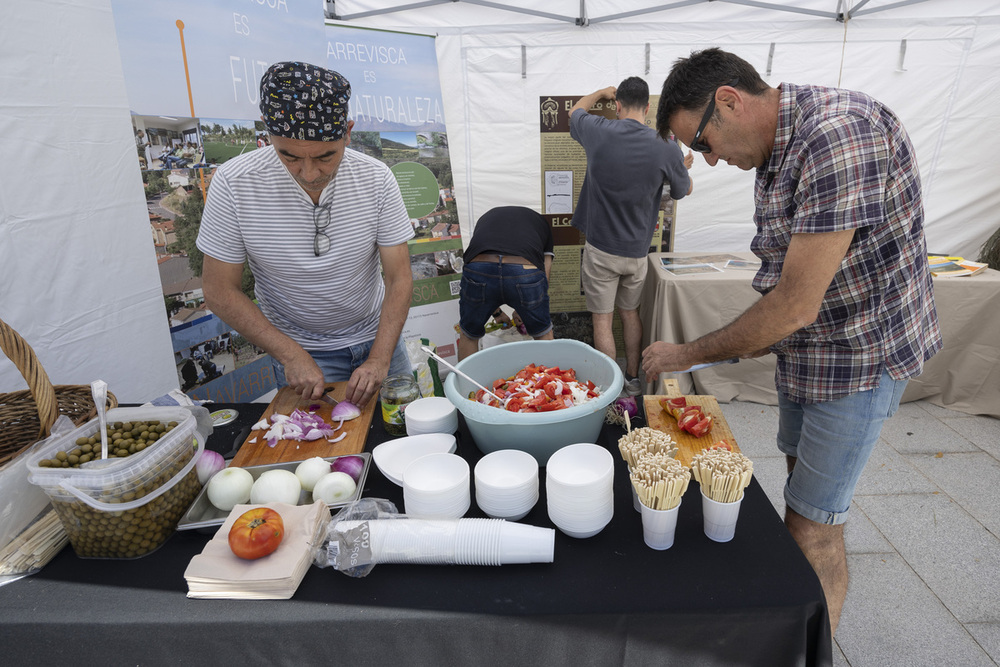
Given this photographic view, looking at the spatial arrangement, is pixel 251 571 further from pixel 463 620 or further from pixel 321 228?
pixel 321 228

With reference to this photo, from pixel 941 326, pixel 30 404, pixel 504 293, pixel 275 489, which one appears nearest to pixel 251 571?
pixel 275 489

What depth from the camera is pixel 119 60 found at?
2.08 m

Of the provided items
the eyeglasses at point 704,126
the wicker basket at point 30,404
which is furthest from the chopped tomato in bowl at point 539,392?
the wicker basket at point 30,404

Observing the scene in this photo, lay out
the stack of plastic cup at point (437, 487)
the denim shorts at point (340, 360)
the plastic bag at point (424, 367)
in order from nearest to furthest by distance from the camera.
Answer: the stack of plastic cup at point (437, 487)
the denim shorts at point (340, 360)
the plastic bag at point (424, 367)

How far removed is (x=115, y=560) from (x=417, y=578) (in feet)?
2.13

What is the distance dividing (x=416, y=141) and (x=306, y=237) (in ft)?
7.07

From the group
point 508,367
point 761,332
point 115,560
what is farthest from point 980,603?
point 115,560

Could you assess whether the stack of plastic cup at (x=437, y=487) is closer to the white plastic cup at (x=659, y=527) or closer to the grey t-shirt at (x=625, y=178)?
the white plastic cup at (x=659, y=527)

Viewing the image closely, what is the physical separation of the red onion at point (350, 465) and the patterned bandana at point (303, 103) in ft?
3.00

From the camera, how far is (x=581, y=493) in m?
1.05

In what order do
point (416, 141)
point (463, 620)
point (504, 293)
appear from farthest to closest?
point (416, 141)
point (504, 293)
point (463, 620)

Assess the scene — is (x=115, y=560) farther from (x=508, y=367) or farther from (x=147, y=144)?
(x=147, y=144)

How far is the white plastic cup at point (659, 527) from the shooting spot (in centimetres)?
103

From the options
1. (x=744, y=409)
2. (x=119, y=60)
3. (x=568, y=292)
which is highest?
(x=119, y=60)
